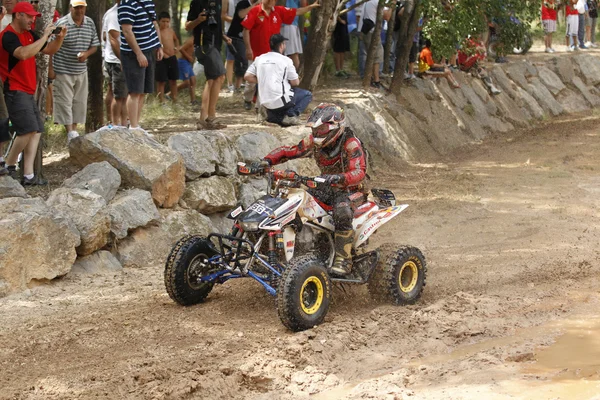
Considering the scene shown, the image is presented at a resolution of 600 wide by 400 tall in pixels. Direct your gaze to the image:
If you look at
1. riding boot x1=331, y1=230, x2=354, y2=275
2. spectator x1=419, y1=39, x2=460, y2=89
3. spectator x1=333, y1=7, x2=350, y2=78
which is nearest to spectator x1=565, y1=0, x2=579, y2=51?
spectator x1=419, y1=39, x2=460, y2=89

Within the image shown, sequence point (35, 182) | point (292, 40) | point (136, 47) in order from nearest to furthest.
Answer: point (35, 182) → point (136, 47) → point (292, 40)

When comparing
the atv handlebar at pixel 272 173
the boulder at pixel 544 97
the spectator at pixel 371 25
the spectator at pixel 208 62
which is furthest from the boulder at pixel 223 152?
the boulder at pixel 544 97

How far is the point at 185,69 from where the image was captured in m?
16.3

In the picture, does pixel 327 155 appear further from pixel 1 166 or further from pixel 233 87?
pixel 233 87

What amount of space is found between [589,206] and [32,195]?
7.40 m

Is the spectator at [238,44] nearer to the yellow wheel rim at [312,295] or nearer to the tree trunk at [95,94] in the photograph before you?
the tree trunk at [95,94]

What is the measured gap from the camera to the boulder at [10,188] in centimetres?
933

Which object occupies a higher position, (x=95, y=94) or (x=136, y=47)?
(x=136, y=47)

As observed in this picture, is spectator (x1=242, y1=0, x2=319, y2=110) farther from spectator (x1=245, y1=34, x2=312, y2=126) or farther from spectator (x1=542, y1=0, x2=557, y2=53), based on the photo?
spectator (x1=542, y1=0, x2=557, y2=53)

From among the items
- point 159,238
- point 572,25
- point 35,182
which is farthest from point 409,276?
point 572,25

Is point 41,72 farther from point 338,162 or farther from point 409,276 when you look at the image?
point 409,276

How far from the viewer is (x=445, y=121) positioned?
1920cm

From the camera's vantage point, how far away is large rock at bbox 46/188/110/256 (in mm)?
9445

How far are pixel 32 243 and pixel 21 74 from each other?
2.15 meters
